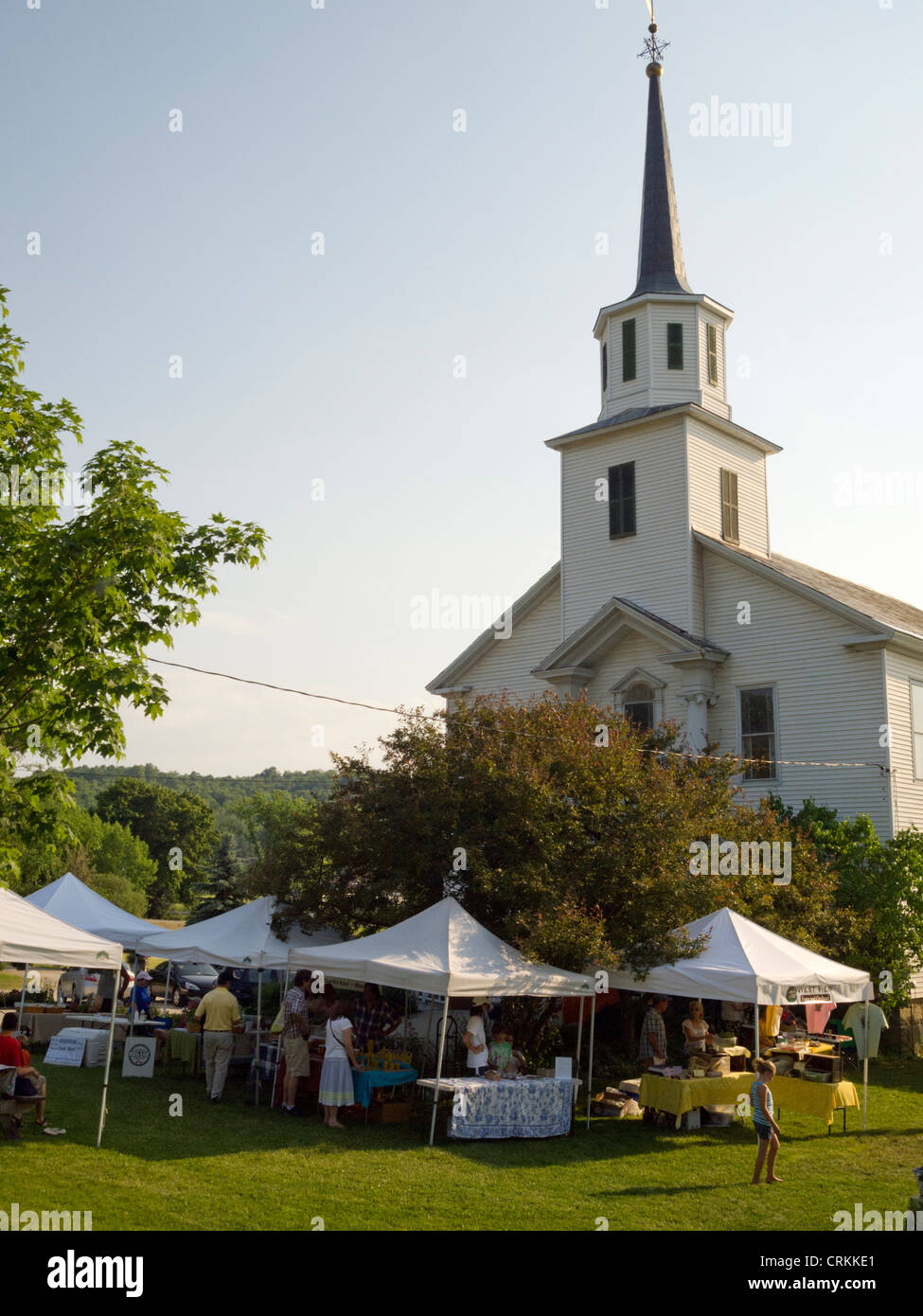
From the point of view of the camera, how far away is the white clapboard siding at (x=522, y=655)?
30.7 meters

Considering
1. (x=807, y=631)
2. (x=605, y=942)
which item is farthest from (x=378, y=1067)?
(x=807, y=631)

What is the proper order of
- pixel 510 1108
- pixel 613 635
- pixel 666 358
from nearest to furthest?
pixel 510 1108
pixel 613 635
pixel 666 358

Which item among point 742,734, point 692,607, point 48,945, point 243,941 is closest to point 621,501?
point 692,607

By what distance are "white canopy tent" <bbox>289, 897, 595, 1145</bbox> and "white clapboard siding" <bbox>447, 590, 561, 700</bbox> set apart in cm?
1466

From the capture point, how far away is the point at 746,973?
14602 millimetres

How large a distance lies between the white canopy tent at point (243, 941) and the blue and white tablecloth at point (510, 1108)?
429 centimetres

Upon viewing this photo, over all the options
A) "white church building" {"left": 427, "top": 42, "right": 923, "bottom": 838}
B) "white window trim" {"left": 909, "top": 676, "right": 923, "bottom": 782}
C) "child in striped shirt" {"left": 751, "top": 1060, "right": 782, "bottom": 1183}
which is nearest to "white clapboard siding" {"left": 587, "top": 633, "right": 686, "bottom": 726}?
"white church building" {"left": 427, "top": 42, "right": 923, "bottom": 838}

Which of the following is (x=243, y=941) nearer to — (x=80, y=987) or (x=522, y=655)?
(x=80, y=987)

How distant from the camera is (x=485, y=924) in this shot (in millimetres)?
18547

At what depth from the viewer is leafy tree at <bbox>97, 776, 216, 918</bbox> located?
99000 millimetres

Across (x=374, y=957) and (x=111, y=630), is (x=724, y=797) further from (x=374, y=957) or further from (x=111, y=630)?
(x=111, y=630)

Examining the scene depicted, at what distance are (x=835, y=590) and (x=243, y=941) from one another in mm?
17879

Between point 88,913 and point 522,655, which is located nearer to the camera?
point 88,913

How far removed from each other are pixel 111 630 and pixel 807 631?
725 inches
